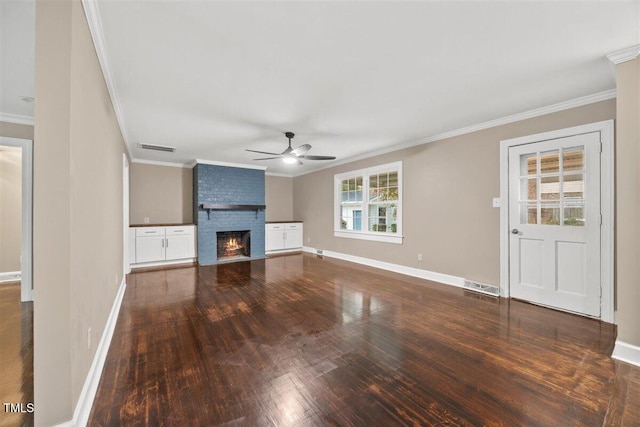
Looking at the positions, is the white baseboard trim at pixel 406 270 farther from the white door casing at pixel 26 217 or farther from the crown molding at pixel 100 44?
the white door casing at pixel 26 217

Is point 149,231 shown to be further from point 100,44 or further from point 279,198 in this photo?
point 100,44

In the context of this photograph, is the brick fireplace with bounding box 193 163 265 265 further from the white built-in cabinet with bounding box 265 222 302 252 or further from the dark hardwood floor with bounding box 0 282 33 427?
the dark hardwood floor with bounding box 0 282 33 427

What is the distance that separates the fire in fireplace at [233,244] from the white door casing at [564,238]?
5.55m

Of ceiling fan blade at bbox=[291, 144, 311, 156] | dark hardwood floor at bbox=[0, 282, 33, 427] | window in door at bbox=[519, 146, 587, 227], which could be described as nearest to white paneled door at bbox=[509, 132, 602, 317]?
window in door at bbox=[519, 146, 587, 227]

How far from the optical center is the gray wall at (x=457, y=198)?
3.60 meters

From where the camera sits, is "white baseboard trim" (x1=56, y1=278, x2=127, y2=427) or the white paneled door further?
the white paneled door

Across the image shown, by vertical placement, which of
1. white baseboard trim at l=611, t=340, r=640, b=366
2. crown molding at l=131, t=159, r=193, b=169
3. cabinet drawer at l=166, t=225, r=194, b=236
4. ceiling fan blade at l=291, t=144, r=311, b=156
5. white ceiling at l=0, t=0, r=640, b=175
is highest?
white ceiling at l=0, t=0, r=640, b=175

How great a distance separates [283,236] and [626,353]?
258 inches

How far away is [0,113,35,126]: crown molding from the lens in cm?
334

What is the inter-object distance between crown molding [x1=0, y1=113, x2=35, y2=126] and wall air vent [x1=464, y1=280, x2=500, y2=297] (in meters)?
6.35

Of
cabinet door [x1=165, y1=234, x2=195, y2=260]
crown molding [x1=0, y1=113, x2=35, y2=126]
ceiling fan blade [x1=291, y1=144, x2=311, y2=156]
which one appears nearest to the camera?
crown molding [x1=0, y1=113, x2=35, y2=126]

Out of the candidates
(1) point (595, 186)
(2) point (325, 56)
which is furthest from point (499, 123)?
(2) point (325, 56)

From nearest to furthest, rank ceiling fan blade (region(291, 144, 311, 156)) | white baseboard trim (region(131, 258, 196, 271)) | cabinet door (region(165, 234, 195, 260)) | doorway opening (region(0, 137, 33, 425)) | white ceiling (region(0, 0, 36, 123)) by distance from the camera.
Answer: white ceiling (region(0, 0, 36, 123))
doorway opening (region(0, 137, 33, 425))
ceiling fan blade (region(291, 144, 311, 156))
white baseboard trim (region(131, 258, 196, 271))
cabinet door (region(165, 234, 195, 260))

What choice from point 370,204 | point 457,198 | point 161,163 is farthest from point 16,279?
point 457,198
